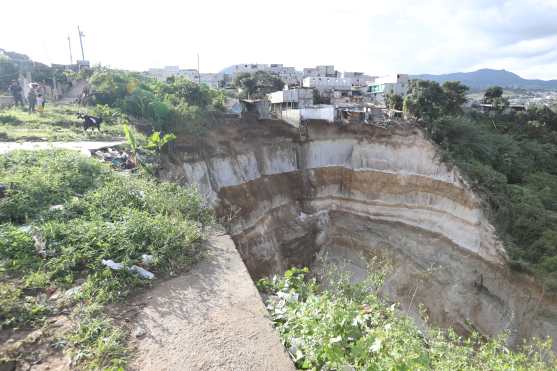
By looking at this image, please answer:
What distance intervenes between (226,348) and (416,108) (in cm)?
2187

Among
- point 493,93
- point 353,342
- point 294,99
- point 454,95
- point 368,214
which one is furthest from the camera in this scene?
point 493,93

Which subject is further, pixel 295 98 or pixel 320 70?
pixel 320 70

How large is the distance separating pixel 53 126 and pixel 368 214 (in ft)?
52.2

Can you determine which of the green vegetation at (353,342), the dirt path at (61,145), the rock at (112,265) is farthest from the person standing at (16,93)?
the green vegetation at (353,342)

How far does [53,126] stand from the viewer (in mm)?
12844

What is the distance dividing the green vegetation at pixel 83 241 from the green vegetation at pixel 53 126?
4.33m

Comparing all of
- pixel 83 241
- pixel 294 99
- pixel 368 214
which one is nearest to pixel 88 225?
pixel 83 241

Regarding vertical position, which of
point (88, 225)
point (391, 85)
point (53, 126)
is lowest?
point (88, 225)

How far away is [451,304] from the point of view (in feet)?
42.9

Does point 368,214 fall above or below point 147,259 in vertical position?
below

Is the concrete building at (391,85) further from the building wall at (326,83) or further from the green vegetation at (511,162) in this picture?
the green vegetation at (511,162)

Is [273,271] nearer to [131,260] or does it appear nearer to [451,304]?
[451,304]

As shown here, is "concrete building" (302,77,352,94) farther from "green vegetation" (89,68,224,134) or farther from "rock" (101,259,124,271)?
"rock" (101,259,124,271)

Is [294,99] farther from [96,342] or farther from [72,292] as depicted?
[96,342]
